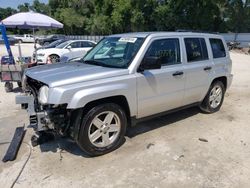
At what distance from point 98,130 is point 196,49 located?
2708 mm

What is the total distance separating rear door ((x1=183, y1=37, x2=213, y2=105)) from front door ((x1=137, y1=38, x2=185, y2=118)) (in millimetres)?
218

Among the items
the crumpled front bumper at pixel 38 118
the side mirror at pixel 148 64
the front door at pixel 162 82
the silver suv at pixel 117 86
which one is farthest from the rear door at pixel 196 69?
the crumpled front bumper at pixel 38 118

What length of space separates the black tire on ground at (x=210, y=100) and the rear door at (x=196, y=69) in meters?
0.25

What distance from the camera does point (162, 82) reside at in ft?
15.6

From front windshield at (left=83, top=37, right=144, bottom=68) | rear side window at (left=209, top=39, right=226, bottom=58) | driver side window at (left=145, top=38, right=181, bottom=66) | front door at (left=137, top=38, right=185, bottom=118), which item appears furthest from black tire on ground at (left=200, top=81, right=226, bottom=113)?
front windshield at (left=83, top=37, right=144, bottom=68)

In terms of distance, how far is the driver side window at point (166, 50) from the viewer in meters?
Result: 4.66

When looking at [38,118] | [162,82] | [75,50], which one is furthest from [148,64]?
[75,50]

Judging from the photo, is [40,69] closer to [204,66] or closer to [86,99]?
[86,99]

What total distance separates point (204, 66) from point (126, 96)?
2150mm

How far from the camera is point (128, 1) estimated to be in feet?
120

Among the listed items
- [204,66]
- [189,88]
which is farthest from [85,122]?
[204,66]

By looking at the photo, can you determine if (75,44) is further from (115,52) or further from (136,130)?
(136,130)

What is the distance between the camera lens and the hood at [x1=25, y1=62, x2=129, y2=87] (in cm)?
384

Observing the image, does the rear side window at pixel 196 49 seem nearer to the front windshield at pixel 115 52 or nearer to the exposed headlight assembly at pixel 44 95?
the front windshield at pixel 115 52
